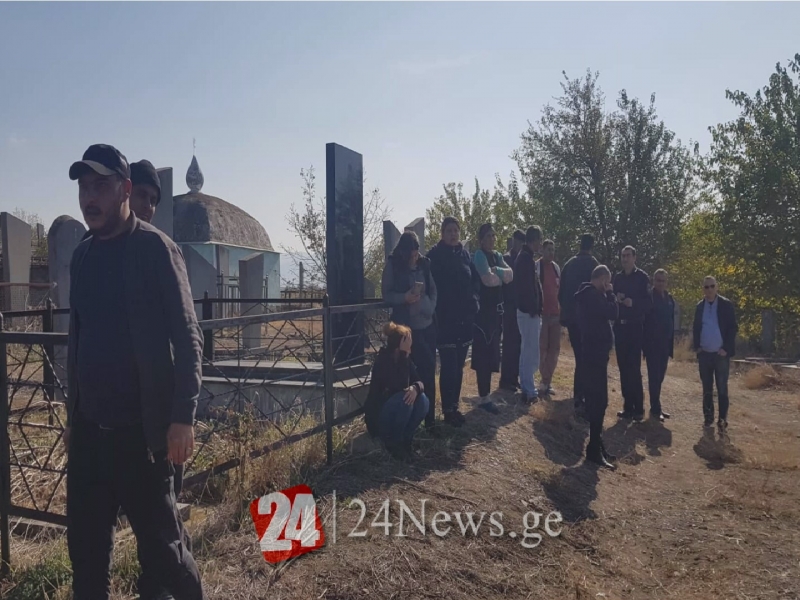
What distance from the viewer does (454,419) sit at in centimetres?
589

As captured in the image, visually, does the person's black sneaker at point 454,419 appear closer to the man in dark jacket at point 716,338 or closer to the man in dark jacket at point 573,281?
the man in dark jacket at point 573,281

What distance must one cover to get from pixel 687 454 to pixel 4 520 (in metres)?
5.98

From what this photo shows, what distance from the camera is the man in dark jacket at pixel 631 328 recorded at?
298 inches

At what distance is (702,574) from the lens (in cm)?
397

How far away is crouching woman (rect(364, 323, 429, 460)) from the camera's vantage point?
4.90 m

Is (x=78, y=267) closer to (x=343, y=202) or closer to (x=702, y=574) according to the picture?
(x=702, y=574)

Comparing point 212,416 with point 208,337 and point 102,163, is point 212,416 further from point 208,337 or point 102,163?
point 102,163

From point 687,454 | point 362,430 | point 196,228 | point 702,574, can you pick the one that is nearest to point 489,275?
point 362,430

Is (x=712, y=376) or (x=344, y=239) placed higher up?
(x=344, y=239)

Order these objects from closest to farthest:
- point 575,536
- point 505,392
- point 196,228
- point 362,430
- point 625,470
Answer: point 575,536
point 362,430
point 625,470
point 505,392
point 196,228

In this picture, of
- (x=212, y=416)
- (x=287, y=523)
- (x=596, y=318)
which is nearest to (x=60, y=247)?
(x=212, y=416)

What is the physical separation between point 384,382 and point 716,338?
174 inches

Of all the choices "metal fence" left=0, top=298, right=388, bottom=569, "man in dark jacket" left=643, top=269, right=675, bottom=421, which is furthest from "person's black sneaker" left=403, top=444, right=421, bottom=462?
"man in dark jacket" left=643, top=269, right=675, bottom=421

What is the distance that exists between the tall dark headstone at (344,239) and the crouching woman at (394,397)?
4.96ft
